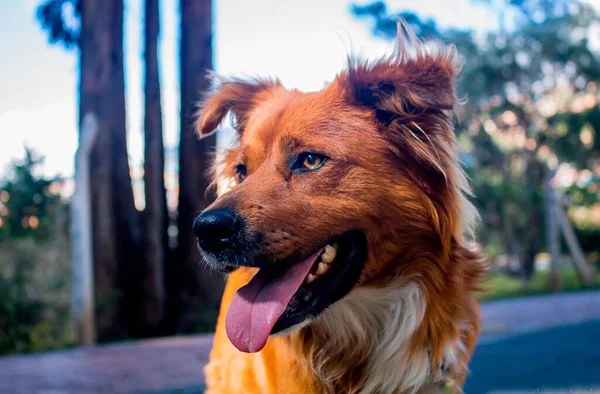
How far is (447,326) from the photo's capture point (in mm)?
2834

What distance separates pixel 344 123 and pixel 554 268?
61.5 ft

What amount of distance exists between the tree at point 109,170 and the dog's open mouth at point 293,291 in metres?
7.62

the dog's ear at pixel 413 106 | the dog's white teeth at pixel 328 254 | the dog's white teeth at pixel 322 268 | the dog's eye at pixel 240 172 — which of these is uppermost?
the dog's ear at pixel 413 106

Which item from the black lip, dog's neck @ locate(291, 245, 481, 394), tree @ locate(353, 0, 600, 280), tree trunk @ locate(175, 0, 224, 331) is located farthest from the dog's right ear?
tree @ locate(353, 0, 600, 280)

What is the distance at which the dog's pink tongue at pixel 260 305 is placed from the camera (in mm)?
2498

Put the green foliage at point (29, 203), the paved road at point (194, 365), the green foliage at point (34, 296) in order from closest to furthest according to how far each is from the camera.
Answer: the paved road at point (194, 365)
the green foliage at point (34, 296)
the green foliage at point (29, 203)

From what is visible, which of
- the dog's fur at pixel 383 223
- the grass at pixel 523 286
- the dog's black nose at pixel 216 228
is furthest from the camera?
the grass at pixel 523 286

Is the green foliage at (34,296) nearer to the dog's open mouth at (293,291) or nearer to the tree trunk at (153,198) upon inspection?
the tree trunk at (153,198)

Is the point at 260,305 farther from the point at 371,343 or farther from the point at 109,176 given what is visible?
the point at 109,176

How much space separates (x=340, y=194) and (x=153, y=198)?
798 cm

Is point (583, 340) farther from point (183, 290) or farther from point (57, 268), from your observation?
point (57, 268)

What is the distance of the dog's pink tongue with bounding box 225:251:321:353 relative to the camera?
2.50 m

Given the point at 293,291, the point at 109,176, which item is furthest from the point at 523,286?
the point at 293,291

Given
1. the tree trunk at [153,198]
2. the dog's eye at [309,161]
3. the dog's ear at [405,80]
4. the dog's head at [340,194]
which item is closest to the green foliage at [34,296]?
the tree trunk at [153,198]
